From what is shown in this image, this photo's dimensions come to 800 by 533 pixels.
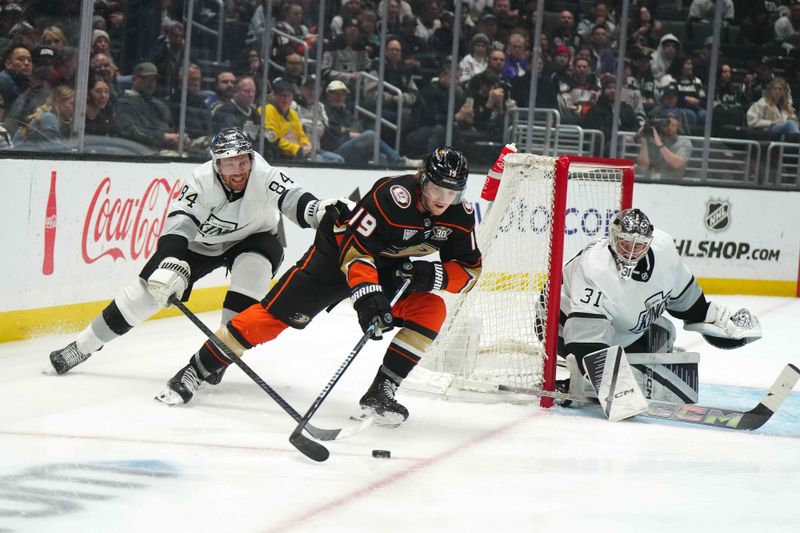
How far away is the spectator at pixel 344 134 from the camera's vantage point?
8141mm

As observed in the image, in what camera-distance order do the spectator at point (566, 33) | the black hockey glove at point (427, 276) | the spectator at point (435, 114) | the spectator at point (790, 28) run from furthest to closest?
the spectator at point (790, 28) → the spectator at point (566, 33) → the spectator at point (435, 114) → the black hockey glove at point (427, 276)

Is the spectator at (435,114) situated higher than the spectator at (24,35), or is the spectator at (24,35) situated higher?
the spectator at (24,35)

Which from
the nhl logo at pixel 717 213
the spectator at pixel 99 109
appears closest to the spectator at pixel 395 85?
the nhl logo at pixel 717 213

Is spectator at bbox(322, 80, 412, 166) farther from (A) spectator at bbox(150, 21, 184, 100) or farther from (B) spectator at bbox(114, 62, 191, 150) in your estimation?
(B) spectator at bbox(114, 62, 191, 150)

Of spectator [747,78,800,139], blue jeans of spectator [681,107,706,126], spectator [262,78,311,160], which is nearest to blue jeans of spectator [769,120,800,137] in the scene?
spectator [747,78,800,139]

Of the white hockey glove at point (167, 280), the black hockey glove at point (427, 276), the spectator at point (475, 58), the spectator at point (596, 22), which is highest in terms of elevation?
the spectator at point (596, 22)

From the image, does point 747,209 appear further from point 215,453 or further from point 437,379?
point 215,453

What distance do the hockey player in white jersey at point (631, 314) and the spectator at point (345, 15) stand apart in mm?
4214

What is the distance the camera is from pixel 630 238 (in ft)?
13.9

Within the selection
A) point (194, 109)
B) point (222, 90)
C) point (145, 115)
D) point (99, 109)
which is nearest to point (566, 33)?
point (222, 90)

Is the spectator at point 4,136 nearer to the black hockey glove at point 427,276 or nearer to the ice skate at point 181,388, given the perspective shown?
the ice skate at point 181,388

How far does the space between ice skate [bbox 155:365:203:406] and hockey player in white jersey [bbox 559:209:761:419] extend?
1.44 m

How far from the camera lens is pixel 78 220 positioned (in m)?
5.61

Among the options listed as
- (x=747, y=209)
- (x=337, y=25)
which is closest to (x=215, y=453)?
(x=337, y=25)
